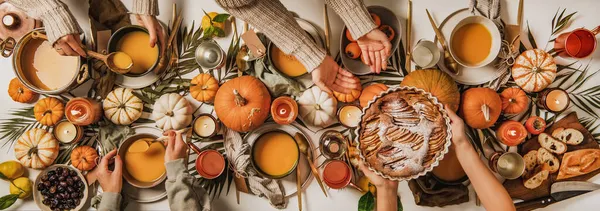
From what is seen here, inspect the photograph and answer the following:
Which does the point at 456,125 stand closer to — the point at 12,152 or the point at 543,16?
the point at 543,16

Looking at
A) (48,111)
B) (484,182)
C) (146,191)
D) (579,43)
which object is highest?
(579,43)

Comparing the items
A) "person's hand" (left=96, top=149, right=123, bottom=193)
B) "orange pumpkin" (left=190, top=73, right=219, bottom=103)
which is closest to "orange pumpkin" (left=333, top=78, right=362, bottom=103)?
"orange pumpkin" (left=190, top=73, right=219, bottom=103)

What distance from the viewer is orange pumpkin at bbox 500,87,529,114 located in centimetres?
174

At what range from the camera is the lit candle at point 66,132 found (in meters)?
1.89

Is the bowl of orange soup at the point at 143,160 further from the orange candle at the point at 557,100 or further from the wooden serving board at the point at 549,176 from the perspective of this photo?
the orange candle at the point at 557,100

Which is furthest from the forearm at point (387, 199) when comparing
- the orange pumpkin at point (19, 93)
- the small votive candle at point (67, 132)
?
the orange pumpkin at point (19, 93)

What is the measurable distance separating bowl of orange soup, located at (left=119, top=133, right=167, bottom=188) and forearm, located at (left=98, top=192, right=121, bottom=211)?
0.11 m

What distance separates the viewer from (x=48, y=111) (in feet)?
6.19

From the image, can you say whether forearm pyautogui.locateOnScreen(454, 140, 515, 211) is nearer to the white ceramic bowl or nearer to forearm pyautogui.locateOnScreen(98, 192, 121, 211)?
the white ceramic bowl

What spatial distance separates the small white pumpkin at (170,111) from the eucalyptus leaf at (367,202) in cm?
92

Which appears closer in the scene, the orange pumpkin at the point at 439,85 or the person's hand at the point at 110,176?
the orange pumpkin at the point at 439,85

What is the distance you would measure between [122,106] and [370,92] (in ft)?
3.92

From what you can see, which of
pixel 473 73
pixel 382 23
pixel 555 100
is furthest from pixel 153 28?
pixel 555 100

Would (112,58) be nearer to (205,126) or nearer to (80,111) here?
(80,111)
